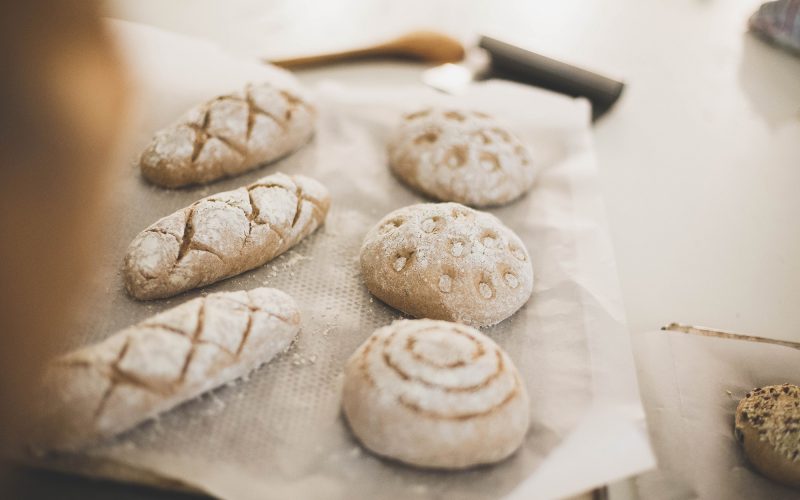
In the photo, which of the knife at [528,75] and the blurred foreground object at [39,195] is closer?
the blurred foreground object at [39,195]

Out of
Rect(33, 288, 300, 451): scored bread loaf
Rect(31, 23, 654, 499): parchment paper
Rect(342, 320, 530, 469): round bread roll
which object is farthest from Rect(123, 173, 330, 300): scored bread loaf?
Rect(342, 320, 530, 469): round bread roll

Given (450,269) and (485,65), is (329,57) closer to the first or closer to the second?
(485,65)

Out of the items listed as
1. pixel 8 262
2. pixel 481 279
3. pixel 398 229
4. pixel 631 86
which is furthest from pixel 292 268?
pixel 631 86

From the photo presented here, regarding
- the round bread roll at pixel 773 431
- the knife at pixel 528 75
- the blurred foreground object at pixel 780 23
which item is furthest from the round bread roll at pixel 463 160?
the blurred foreground object at pixel 780 23

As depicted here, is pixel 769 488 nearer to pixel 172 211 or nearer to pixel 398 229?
pixel 398 229

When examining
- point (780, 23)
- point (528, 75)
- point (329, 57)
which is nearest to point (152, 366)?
point (329, 57)

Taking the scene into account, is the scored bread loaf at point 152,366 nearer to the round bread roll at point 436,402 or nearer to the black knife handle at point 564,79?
the round bread roll at point 436,402
